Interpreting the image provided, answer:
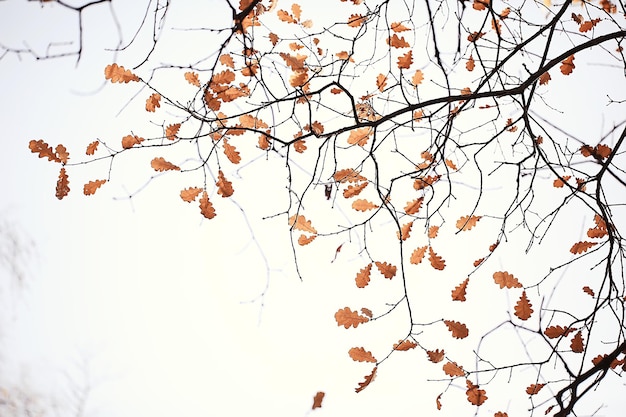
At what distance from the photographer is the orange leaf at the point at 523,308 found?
2.16 metres

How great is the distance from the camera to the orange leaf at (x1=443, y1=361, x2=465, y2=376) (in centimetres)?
225

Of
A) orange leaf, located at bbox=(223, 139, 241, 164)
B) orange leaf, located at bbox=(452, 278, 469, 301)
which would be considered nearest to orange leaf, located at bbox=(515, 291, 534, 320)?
orange leaf, located at bbox=(452, 278, 469, 301)

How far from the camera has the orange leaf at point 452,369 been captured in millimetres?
2254

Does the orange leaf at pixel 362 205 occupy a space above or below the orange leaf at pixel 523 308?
above

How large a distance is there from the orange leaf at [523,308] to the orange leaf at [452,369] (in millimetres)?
371

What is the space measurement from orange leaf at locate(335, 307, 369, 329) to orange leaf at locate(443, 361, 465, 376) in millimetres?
479

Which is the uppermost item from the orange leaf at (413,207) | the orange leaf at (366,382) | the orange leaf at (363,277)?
the orange leaf at (413,207)

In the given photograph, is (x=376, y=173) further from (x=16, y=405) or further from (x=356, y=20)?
(x=16, y=405)

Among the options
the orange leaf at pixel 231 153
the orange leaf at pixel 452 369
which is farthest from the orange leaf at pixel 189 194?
the orange leaf at pixel 452 369

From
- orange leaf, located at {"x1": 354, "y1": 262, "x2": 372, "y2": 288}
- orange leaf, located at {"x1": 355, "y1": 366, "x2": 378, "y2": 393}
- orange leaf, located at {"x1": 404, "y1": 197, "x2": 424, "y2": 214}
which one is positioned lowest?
orange leaf, located at {"x1": 355, "y1": 366, "x2": 378, "y2": 393}

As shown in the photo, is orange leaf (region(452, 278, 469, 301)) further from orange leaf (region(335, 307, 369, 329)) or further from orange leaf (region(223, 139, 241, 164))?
orange leaf (region(223, 139, 241, 164))

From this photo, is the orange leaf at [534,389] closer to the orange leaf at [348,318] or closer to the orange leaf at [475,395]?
the orange leaf at [475,395]

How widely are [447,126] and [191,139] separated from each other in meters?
1.13

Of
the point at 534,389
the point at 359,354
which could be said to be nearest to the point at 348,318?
the point at 359,354
